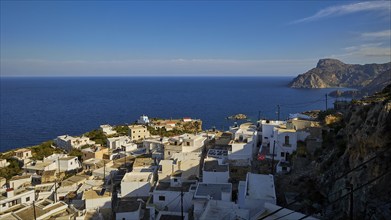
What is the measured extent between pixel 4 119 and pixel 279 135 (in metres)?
70.1

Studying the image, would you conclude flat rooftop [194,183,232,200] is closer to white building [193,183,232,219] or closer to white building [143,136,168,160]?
white building [193,183,232,219]

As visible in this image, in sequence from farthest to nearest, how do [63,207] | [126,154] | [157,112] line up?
[157,112] → [126,154] → [63,207]

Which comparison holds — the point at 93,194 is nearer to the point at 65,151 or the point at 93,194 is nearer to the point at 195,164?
the point at 195,164

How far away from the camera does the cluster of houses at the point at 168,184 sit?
44.3 ft

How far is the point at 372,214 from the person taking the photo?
10.5 meters

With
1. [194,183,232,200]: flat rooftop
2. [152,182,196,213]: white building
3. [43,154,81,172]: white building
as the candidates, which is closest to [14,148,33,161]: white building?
[43,154,81,172]: white building

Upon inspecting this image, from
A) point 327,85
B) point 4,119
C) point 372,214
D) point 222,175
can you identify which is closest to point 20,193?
point 222,175

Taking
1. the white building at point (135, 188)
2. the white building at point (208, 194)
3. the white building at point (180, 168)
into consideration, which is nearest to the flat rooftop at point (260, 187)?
the white building at point (208, 194)

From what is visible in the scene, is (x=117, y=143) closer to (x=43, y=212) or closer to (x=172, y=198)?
(x=43, y=212)

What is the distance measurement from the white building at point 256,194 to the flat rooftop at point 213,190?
89 centimetres

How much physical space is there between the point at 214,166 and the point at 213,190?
2.53 meters

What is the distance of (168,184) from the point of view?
56.6 ft

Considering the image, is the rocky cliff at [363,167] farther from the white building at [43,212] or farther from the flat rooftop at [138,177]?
the white building at [43,212]

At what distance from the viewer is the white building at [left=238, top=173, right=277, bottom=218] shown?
1207cm
